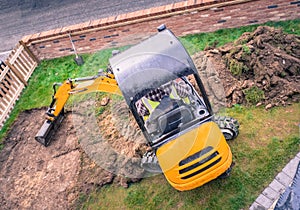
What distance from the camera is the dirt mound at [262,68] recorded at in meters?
7.22

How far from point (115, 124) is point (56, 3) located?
615cm

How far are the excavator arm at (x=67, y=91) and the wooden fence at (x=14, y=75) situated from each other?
1524 millimetres

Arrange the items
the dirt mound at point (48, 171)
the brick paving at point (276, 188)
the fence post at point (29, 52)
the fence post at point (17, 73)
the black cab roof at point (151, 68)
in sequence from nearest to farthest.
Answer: the black cab roof at point (151, 68) < the brick paving at point (276, 188) < the dirt mound at point (48, 171) < the fence post at point (17, 73) < the fence post at point (29, 52)

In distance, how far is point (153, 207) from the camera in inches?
255

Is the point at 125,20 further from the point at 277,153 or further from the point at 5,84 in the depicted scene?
the point at 277,153

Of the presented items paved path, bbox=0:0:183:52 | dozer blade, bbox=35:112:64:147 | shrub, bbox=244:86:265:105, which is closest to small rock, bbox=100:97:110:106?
dozer blade, bbox=35:112:64:147

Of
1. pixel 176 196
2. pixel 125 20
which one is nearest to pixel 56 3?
pixel 125 20

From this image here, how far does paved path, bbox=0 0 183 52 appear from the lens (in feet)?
35.4

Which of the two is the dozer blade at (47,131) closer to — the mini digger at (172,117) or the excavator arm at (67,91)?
the excavator arm at (67,91)

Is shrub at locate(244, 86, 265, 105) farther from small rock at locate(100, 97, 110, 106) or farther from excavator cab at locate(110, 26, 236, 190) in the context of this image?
small rock at locate(100, 97, 110, 106)

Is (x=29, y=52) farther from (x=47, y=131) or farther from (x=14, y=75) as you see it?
(x=47, y=131)

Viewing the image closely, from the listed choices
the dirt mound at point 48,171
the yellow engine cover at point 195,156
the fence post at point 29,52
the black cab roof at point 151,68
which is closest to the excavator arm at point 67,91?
the dirt mound at point 48,171

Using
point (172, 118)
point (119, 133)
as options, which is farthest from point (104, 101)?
point (172, 118)

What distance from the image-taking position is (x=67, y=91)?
292 inches
